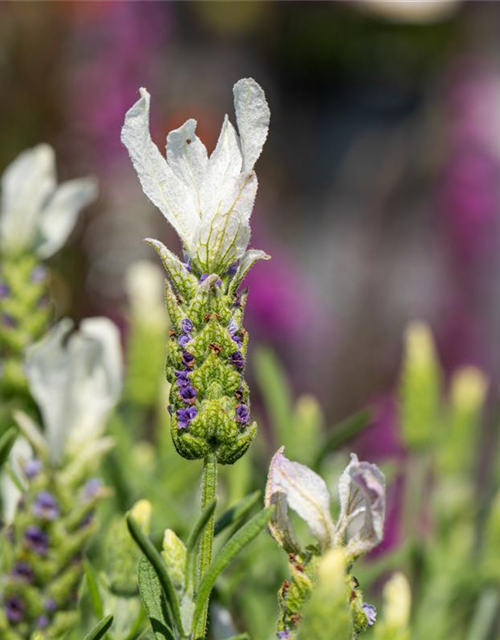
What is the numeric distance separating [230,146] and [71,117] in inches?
60.5

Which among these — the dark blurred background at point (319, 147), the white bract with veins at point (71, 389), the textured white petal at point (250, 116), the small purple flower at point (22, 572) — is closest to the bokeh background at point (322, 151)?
the dark blurred background at point (319, 147)

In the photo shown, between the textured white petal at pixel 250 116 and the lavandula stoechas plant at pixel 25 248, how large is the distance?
0.32 metres

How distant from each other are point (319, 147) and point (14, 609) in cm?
338

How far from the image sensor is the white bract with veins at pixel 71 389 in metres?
0.55

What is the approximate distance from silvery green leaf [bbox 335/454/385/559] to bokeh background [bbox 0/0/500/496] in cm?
118

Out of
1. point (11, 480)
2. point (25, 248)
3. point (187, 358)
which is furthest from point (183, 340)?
point (25, 248)

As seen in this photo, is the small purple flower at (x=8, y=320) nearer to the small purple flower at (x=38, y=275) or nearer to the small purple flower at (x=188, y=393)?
the small purple flower at (x=38, y=275)

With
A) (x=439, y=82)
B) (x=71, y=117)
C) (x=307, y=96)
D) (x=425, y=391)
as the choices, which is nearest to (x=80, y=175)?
(x=71, y=117)

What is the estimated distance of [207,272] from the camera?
406 millimetres

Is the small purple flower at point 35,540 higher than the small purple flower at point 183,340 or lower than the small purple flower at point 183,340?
lower

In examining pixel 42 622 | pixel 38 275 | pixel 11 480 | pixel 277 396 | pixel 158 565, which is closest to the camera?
pixel 158 565

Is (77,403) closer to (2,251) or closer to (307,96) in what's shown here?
(2,251)

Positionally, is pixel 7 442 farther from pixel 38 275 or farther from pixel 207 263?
pixel 38 275

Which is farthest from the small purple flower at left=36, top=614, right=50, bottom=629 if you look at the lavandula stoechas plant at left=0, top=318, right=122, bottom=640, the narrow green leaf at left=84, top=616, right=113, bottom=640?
the narrow green leaf at left=84, top=616, right=113, bottom=640
